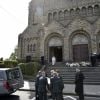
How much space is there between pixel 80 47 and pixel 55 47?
12.9 ft

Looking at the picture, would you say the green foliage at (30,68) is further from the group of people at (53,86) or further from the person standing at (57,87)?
the person standing at (57,87)

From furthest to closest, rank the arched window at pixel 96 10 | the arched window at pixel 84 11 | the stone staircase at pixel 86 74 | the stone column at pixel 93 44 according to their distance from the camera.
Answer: the arched window at pixel 84 11 < the arched window at pixel 96 10 < the stone column at pixel 93 44 < the stone staircase at pixel 86 74

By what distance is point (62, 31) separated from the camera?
98.5 ft

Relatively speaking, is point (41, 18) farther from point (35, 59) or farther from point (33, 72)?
point (33, 72)

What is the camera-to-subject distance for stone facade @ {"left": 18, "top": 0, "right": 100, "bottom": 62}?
28.9 m

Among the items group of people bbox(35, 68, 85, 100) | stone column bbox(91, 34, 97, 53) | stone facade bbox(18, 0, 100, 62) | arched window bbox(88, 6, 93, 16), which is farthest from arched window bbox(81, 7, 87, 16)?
group of people bbox(35, 68, 85, 100)

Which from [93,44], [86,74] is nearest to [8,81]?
[86,74]

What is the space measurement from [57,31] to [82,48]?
4.23m

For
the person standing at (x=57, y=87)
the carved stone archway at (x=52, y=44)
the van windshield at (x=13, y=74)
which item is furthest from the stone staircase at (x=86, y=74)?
the person standing at (x=57, y=87)

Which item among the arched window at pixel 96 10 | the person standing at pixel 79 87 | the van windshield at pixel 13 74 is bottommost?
the person standing at pixel 79 87

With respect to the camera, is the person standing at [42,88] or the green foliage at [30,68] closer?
the person standing at [42,88]

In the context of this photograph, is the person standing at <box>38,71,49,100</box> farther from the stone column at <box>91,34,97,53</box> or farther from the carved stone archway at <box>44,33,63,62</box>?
the carved stone archway at <box>44,33,63,62</box>

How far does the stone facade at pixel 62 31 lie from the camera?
2886 centimetres

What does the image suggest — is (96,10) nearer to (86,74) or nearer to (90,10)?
(90,10)
